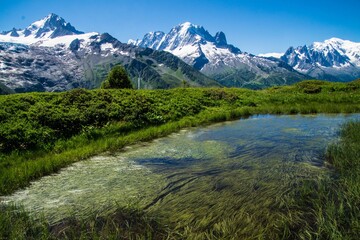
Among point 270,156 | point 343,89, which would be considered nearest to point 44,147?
point 270,156

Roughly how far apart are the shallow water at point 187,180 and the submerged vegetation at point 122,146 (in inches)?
24.9

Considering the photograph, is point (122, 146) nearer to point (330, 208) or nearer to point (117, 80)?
point (330, 208)

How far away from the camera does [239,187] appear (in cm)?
1052

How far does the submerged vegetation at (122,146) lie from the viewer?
24.1 ft

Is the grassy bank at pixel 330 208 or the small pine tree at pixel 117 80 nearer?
the grassy bank at pixel 330 208

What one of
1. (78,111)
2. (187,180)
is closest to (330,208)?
(187,180)

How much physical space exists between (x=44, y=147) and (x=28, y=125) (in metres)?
2.01

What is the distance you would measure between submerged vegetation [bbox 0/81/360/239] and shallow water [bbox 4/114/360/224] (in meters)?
0.63

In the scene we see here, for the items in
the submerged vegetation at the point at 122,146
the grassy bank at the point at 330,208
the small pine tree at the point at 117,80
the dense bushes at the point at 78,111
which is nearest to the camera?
the grassy bank at the point at 330,208

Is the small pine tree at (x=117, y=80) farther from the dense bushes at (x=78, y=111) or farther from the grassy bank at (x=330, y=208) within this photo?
the grassy bank at (x=330, y=208)

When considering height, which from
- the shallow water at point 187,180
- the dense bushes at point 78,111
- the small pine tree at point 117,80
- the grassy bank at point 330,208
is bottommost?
the shallow water at point 187,180

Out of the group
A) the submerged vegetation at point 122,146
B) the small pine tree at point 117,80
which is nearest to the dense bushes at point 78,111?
the submerged vegetation at point 122,146

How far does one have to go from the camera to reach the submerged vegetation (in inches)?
289

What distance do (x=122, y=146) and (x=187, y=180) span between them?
8.00 m
